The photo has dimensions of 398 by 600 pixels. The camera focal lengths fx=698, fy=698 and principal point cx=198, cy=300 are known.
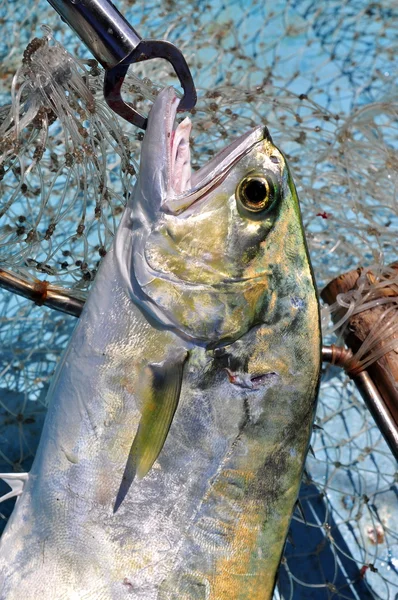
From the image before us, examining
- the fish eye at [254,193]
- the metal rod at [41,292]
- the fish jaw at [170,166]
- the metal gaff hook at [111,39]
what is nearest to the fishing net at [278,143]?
the metal rod at [41,292]

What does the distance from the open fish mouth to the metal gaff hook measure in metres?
0.11

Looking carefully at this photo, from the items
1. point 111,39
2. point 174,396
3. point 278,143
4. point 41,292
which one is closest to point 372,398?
point 174,396

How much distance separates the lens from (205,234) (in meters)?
1.45

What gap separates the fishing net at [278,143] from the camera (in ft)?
6.38

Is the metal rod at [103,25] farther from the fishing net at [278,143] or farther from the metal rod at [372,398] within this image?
the metal rod at [372,398]

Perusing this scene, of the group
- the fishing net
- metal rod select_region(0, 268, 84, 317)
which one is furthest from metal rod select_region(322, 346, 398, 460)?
metal rod select_region(0, 268, 84, 317)

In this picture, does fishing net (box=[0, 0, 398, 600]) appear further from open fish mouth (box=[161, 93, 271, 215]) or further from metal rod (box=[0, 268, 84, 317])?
open fish mouth (box=[161, 93, 271, 215])

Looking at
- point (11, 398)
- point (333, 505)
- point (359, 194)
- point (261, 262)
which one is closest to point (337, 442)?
point (333, 505)

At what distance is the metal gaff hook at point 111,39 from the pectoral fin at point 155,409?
636mm

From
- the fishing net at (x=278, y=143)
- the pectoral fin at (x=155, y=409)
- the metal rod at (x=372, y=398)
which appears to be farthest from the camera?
the metal rod at (x=372, y=398)

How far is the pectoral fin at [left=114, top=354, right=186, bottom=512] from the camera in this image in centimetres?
141

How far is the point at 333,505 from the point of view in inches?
104

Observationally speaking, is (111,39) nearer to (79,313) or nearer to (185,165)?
(185,165)

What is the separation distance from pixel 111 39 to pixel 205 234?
47 cm
